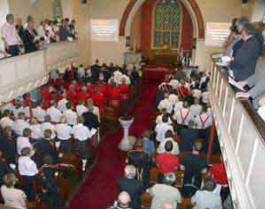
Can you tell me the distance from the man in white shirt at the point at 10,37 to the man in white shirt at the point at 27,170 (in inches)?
168

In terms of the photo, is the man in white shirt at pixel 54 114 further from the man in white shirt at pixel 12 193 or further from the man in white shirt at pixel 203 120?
the man in white shirt at pixel 203 120

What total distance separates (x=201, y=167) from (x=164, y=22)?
17206mm

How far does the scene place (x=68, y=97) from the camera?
1084cm

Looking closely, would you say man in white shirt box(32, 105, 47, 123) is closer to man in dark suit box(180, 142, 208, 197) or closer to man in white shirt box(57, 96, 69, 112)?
man in white shirt box(57, 96, 69, 112)

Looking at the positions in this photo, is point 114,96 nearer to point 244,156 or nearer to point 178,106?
point 178,106

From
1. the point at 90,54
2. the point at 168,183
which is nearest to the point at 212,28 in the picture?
the point at 90,54

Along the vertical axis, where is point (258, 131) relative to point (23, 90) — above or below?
above

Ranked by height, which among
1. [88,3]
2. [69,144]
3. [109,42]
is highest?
[88,3]

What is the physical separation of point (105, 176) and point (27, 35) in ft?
17.9

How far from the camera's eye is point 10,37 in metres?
8.95

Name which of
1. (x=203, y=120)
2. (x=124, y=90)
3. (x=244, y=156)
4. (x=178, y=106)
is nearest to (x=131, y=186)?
(x=244, y=156)

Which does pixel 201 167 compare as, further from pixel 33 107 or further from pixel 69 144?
pixel 33 107

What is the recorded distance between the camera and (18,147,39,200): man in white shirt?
6.10m

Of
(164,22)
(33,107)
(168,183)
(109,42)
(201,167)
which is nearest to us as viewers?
(168,183)
